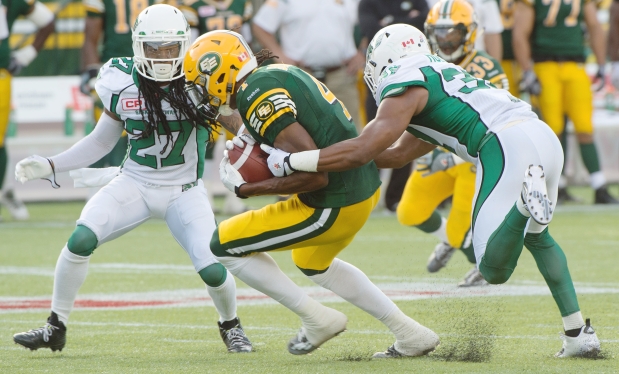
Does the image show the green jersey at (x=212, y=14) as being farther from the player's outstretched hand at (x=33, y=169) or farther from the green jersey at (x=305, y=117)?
the green jersey at (x=305, y=117)

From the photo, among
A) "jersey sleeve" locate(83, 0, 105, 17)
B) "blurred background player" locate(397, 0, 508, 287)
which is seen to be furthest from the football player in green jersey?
"jersey sleeve" locate(83, 0, 105, 17)

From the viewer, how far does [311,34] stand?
1033 cm

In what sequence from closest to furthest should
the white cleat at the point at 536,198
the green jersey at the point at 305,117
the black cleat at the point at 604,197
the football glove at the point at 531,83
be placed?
the white cleat at the point at 536,198, the green jersey at the point at 305,117, the football glove at the point at 531,83, the black cleat at the point at 604,197

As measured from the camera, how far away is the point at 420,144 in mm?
4695

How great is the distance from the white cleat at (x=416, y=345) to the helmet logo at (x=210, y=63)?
1.32 m

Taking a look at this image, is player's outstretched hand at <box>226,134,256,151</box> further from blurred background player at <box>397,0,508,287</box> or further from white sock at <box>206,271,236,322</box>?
blurred background player at <box>397,0,508,287</box>

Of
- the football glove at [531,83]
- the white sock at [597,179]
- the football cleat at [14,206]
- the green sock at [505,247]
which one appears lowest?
the football cleat at [14,206]

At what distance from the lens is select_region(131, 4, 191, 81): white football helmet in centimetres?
488

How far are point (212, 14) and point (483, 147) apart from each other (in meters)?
6.07

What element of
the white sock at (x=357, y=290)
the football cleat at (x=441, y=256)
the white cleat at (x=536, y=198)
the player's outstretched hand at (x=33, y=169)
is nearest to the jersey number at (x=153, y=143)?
the player's outstretched hand at (x=33, y=169)

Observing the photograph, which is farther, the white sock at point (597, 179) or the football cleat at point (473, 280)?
the white sock at point (597, 179)

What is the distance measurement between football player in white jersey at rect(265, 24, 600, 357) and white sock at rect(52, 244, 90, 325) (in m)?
1.08

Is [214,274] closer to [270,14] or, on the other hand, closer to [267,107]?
[267,107]

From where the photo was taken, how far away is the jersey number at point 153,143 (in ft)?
16.3
